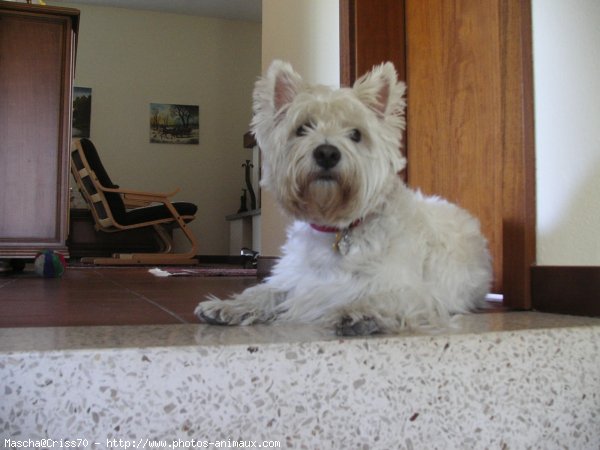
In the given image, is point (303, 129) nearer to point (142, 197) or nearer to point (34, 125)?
point (34, 125)

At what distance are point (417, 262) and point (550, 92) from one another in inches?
24.1

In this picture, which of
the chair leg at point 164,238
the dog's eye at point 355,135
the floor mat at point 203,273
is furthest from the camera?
the chair leg at point 164,238

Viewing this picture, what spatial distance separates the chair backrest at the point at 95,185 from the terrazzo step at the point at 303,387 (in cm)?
616

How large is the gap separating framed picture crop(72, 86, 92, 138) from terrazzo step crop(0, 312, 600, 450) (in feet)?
26.7

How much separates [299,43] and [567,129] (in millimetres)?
1932

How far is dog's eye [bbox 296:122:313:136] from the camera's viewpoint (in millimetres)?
1582

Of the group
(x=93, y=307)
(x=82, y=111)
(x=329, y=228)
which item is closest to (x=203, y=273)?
(x=93, y=307)

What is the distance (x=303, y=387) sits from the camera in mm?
1104

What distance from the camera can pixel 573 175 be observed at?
1.64 metres

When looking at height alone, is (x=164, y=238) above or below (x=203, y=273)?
above

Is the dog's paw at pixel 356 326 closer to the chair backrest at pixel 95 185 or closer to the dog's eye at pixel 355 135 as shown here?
the dog's eye at pixel 355 135

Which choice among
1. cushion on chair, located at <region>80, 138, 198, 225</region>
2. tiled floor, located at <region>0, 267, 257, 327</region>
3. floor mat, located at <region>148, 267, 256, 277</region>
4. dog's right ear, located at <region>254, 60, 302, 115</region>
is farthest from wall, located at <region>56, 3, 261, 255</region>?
dog's right ear, located at <region>254, 60, 302, 115</region>

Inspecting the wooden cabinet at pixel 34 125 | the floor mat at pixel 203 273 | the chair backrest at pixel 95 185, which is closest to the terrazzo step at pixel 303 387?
the wooden cabinet at pixel 34 125

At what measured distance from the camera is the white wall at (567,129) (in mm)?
1596
